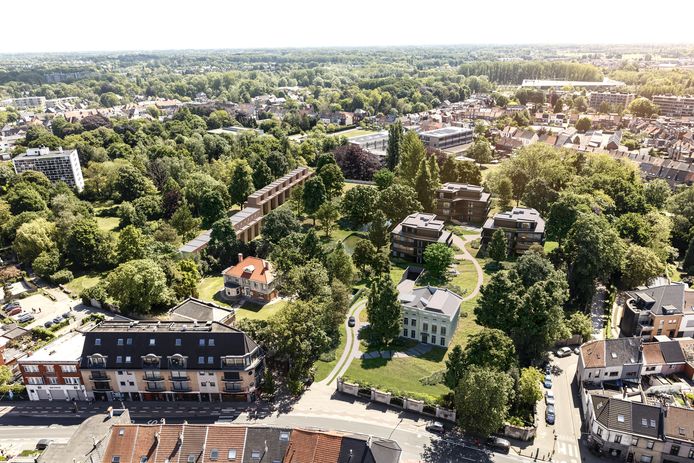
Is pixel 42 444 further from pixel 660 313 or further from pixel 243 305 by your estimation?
pixel 660 313

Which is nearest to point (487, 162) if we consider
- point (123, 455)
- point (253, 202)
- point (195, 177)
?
point (253, 202)

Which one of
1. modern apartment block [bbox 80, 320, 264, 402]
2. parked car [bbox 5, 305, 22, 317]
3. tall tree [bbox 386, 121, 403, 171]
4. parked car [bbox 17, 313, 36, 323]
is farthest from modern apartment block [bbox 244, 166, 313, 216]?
modern apartment block [bbox 80, 320, 264, 402]

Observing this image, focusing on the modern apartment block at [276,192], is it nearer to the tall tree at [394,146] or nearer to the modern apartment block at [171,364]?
the tall tree at [394,146]

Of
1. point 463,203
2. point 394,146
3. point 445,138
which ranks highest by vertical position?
point 394,146

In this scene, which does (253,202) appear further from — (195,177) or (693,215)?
(693,215)

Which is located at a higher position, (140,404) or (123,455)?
(123,455)

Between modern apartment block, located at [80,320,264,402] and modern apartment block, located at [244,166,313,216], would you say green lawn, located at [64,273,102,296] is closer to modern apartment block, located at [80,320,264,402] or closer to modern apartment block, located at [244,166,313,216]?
modern apartment block, located at [80,320,264,402]

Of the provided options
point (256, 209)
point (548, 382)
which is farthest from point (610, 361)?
point (256, 209)
